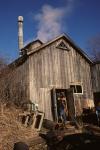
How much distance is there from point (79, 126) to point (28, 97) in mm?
3906

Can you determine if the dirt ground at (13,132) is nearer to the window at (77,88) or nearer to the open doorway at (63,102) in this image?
the open doorway at (63,102)

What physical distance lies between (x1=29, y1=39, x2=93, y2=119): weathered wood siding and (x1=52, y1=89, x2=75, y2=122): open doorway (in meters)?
0.39

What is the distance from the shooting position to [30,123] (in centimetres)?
1558

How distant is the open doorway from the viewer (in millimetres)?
17984

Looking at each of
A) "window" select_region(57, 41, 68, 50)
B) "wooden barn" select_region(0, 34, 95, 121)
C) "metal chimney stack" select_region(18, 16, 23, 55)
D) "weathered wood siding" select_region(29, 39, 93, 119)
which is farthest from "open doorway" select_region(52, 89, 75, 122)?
"metal chimney stack" select_region(18, 16, 23, 55)

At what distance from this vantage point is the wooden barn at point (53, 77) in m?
18.0

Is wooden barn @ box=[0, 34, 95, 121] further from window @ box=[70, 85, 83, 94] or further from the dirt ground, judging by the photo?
the dirt ground

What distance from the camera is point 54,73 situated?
19219mm

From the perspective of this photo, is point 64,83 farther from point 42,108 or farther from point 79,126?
point 79,126

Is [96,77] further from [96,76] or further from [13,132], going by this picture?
[13,132]

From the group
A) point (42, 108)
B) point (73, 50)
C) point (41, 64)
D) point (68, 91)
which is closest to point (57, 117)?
point (42, 108)

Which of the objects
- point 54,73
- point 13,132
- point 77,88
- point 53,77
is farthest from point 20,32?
point 13,132

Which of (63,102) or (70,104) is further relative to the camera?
(70,104)

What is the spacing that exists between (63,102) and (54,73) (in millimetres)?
2227
